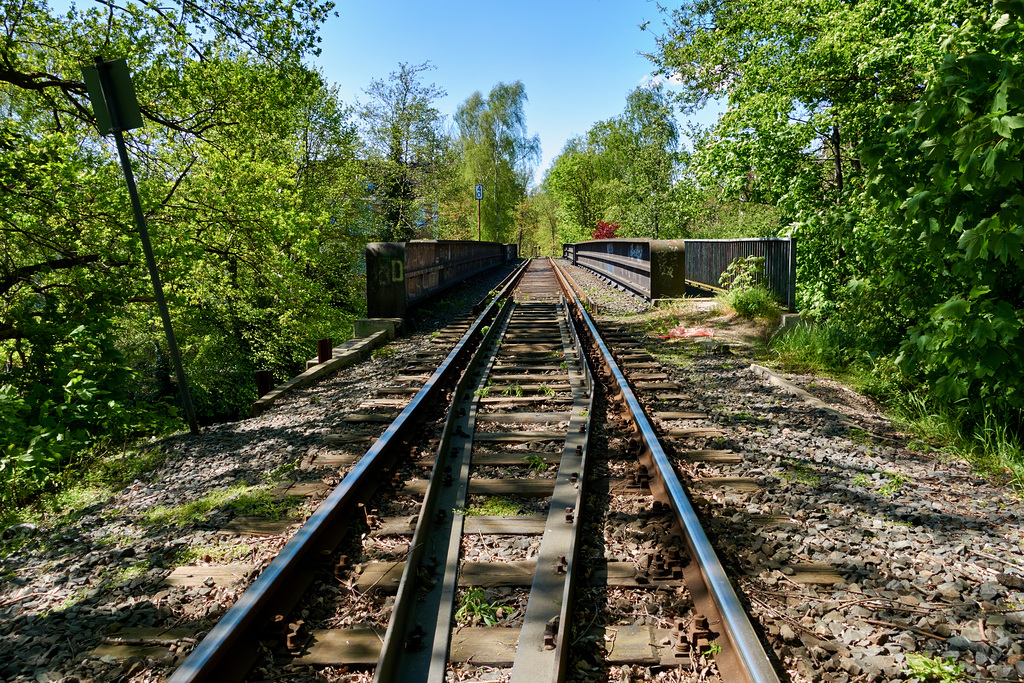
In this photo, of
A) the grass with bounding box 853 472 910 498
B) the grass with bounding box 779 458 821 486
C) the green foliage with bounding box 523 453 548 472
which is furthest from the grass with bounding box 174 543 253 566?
the grass with bounding box 853 472 910 498

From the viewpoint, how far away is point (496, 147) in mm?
50781

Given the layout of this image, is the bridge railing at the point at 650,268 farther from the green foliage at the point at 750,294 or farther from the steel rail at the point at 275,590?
the steel rail at the point at 275,590

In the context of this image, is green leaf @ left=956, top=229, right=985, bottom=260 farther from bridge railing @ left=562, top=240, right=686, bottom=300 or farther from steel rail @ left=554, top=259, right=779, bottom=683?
bridge railing @ left=562, top=240, right=686, bottom=300

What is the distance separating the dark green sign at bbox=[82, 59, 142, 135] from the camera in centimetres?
489

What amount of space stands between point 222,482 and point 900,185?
513cm

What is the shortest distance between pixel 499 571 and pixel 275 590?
3.04 feet

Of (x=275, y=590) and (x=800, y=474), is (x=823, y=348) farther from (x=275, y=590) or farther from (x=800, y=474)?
(x=275, y=590)

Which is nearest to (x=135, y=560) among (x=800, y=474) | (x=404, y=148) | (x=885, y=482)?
(x=800, y=474)

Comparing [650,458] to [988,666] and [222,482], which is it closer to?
[988,666]

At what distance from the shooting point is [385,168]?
2839 centimetres

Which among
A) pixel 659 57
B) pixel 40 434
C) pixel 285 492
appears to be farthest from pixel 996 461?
pixel 659 57

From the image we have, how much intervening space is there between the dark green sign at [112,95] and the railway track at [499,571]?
120 inches

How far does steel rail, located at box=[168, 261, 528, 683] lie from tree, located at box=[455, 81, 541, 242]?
44.1m

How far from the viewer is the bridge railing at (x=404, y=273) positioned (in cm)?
1065
